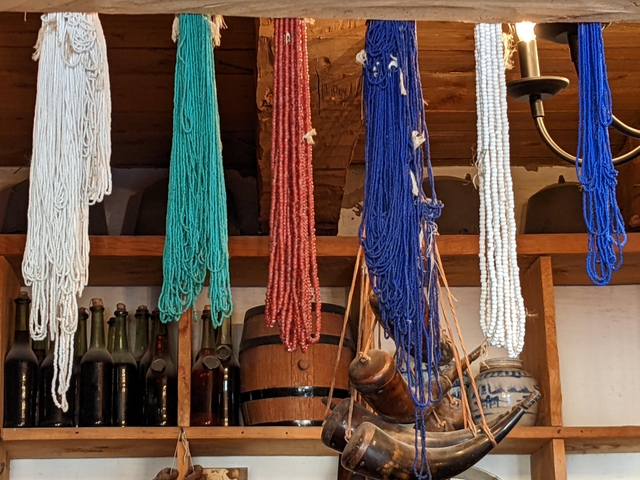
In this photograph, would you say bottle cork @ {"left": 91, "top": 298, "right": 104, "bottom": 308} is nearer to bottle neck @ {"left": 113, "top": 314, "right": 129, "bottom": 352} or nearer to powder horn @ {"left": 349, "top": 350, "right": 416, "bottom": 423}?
bottle neck @ {"left": 113, "top": 314, "right": 129, "bottom": 352}

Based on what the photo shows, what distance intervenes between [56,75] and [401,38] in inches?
20.3

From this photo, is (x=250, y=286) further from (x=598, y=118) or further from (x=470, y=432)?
(x=598, y=118)

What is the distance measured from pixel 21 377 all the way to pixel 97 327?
21cm

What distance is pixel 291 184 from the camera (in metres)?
1.60

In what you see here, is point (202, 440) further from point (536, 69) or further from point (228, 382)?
point (536, 69)

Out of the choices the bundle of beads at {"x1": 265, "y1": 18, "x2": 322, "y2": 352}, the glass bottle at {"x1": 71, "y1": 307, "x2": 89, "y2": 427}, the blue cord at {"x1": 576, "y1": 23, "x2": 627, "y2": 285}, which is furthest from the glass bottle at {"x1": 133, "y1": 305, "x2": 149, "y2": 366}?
the blue cord at {"x1": 576, "y1": 23, "x2": 627, "y2": 285}

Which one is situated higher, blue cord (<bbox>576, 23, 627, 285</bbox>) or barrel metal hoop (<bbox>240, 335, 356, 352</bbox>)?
blue cord (<bbox>576, 23, 627, 285</bbox>)

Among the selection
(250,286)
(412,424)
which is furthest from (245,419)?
(412,424)

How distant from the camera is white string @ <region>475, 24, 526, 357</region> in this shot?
152 cm

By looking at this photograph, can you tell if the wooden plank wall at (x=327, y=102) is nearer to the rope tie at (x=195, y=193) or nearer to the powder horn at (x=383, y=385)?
the rope tie at (x=195, y=193)

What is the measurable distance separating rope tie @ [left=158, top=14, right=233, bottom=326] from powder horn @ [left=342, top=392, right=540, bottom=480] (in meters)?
0.33

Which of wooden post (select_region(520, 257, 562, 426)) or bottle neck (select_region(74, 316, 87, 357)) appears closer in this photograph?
wooden post (select_region(520, 257, 562, 426))

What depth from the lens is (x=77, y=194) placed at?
1.56 metres

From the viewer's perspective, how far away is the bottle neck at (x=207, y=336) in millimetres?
2562
